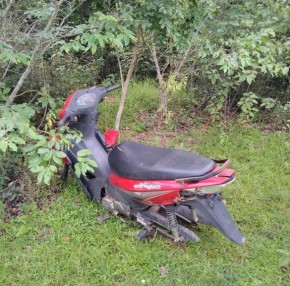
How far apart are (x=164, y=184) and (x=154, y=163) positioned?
0.16 m

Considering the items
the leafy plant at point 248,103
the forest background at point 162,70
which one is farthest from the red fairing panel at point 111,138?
the leafy plant at point 248,103

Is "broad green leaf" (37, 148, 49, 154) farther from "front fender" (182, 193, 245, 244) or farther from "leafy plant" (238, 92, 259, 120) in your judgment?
"leafy plant" (238, 92, 259, 120)

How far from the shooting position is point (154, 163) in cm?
220

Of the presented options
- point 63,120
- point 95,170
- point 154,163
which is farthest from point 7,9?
point 154,163

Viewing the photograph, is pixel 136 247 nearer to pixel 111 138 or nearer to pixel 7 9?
pixel 111 138

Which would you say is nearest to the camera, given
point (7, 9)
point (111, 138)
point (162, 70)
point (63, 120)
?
point (63, 120)

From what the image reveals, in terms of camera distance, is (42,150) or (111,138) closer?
(42,150)

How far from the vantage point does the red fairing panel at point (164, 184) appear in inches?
78.5

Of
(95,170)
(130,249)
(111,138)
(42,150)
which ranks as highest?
(42,150)

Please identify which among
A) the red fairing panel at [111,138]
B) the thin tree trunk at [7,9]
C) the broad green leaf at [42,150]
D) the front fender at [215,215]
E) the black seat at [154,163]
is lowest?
the red fairing panel at [111,138]

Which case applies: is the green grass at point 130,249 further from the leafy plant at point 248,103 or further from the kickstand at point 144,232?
the leafy plant at point 248,103

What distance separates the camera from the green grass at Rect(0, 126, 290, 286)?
7.02 ft

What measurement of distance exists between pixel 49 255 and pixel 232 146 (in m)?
2.20

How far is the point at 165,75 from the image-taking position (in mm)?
4762
